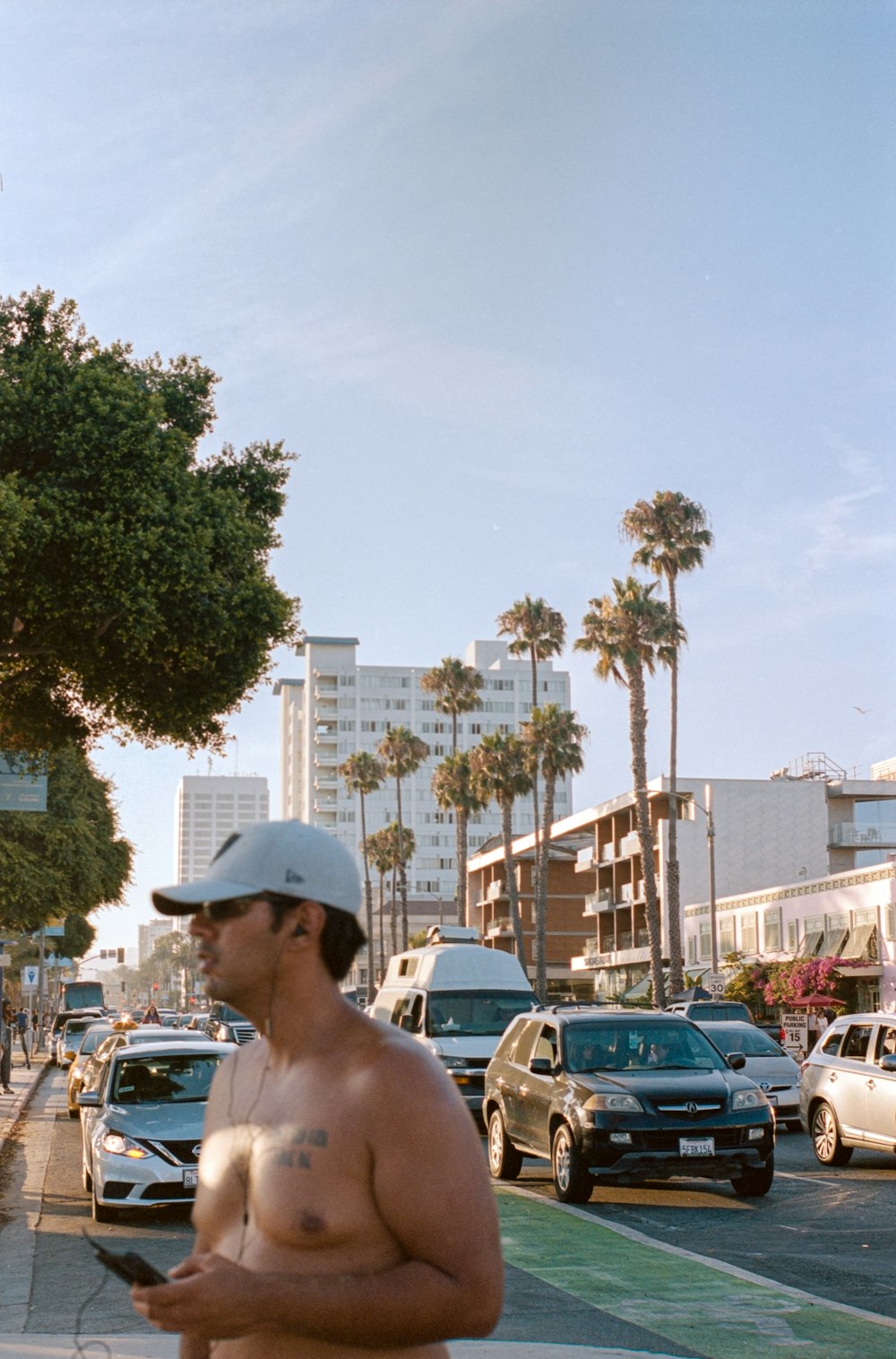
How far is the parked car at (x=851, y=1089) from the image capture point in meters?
16.5

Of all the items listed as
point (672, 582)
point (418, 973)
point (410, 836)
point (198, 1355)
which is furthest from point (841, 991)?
point (410, 836)

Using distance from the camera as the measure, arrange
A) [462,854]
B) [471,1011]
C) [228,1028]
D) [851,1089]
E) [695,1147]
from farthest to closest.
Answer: [462,854]
[228,1028]
[471,1011]
[851,1089]
[695,1147]

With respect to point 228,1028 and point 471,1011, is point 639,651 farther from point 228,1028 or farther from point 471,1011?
point 471,1011

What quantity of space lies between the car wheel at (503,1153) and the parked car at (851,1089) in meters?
3.49

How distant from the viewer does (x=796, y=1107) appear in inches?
890

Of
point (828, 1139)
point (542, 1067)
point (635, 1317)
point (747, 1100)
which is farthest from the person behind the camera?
point (828, 1139)

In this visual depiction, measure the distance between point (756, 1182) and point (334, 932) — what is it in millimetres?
13324

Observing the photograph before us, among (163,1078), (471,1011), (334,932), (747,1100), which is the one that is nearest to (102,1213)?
(163,1078)

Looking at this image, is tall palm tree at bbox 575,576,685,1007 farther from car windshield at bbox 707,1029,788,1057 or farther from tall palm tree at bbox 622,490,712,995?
car windshield at bbox 707,1029,788,1057

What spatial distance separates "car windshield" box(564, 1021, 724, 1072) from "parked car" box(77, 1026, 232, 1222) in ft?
11.2

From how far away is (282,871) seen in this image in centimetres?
269

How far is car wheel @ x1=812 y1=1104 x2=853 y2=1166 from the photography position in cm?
1756

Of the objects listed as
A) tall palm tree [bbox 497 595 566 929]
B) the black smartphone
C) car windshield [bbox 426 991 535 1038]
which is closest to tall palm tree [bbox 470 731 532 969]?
tall palm tree [bbox 497 595 566 929]

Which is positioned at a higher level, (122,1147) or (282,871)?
(282,871)
